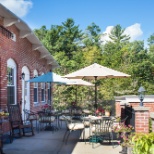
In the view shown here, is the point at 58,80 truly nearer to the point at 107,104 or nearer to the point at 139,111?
the point at 139,111

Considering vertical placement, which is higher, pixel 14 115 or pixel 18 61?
pixel 18 61

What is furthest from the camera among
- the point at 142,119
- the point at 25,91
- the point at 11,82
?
the point at 25,91

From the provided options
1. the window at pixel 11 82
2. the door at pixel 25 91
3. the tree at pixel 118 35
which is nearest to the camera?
the window at pixel 11 82

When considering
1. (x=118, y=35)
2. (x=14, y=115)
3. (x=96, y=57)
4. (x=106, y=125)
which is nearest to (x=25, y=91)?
(x=14, y=115)

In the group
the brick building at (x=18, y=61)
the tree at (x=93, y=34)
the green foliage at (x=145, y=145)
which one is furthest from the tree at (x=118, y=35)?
the green foliage at (x=145, y=145)

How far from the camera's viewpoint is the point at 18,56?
10602 mm

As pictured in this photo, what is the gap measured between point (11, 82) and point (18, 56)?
112 centimetres

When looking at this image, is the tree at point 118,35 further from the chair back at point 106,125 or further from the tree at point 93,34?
the chair back at point 106,125

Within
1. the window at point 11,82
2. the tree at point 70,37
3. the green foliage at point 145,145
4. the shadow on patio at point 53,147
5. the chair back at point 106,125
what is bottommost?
the shadow on patio at point 53,147

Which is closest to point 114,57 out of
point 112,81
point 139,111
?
point 112,81

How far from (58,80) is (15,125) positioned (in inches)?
A: 106

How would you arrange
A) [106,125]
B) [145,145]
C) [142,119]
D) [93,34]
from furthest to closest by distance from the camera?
1. [93,34]
2. [106,125]
3. [142,119]
4. [145,145]

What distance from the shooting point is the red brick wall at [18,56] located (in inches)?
351

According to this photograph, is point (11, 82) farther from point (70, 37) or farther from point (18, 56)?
point (70, 37)
